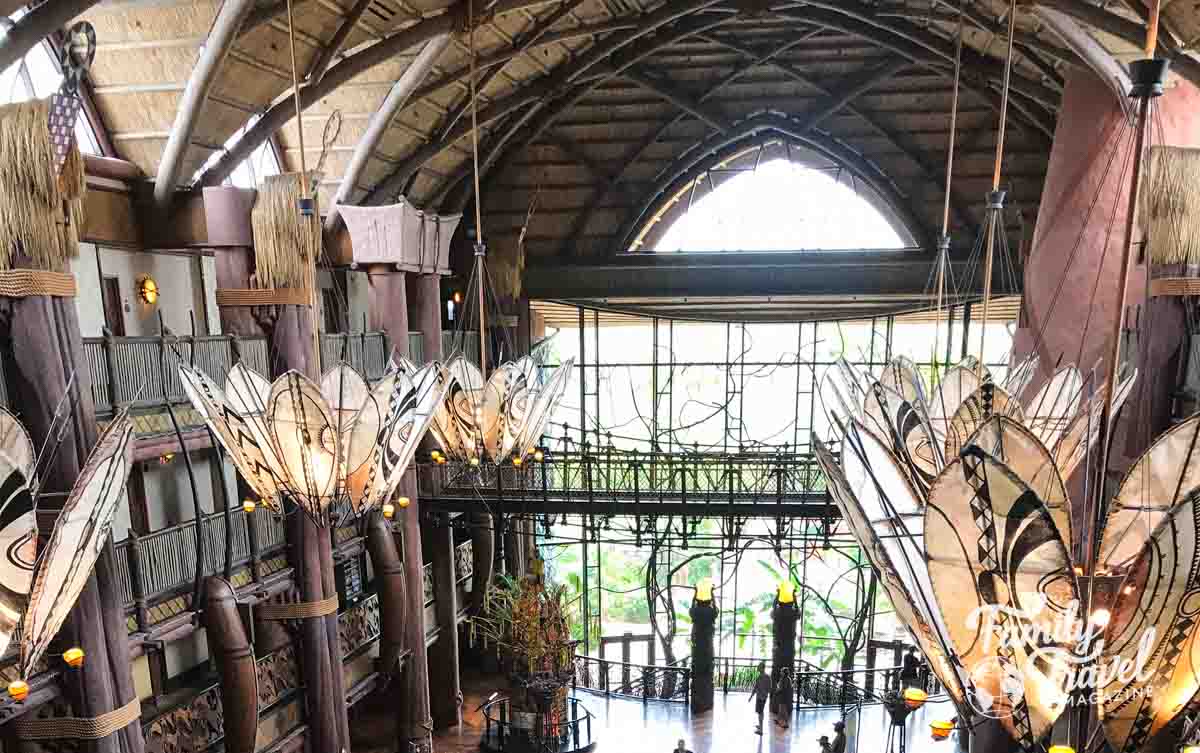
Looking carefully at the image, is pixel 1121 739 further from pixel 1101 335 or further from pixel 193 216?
pixel 193 216

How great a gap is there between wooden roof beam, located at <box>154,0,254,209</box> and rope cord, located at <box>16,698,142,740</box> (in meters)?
4.73

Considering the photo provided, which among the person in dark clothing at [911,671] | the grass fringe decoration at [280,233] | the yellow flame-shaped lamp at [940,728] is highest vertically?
the grass fringe decoration at [280,233]

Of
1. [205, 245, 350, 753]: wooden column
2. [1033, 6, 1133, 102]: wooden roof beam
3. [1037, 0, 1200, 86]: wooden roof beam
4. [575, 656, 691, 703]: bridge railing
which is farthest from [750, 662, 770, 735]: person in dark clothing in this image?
[1037, 0, 1200, 86]: wooden roof beam

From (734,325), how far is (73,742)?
11.8 metres

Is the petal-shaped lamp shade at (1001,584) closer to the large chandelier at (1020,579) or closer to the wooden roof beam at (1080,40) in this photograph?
the large chandelier at (1020,579)

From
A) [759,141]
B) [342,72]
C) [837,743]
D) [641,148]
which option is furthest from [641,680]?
[342,72]

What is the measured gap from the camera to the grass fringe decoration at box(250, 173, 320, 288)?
7.35m

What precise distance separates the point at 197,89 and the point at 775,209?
1011 cm

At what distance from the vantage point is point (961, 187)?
46.7 ft

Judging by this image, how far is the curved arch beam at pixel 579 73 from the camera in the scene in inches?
468

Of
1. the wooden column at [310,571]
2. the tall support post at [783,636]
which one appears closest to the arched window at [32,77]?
the wooden column at [310,571]

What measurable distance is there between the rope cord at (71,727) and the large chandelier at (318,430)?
2.73 m

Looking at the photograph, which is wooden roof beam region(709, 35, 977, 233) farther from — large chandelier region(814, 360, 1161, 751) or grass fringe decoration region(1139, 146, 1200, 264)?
large chandelier region(814, 360, 1161, 751)

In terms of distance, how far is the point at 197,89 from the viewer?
7.64m
